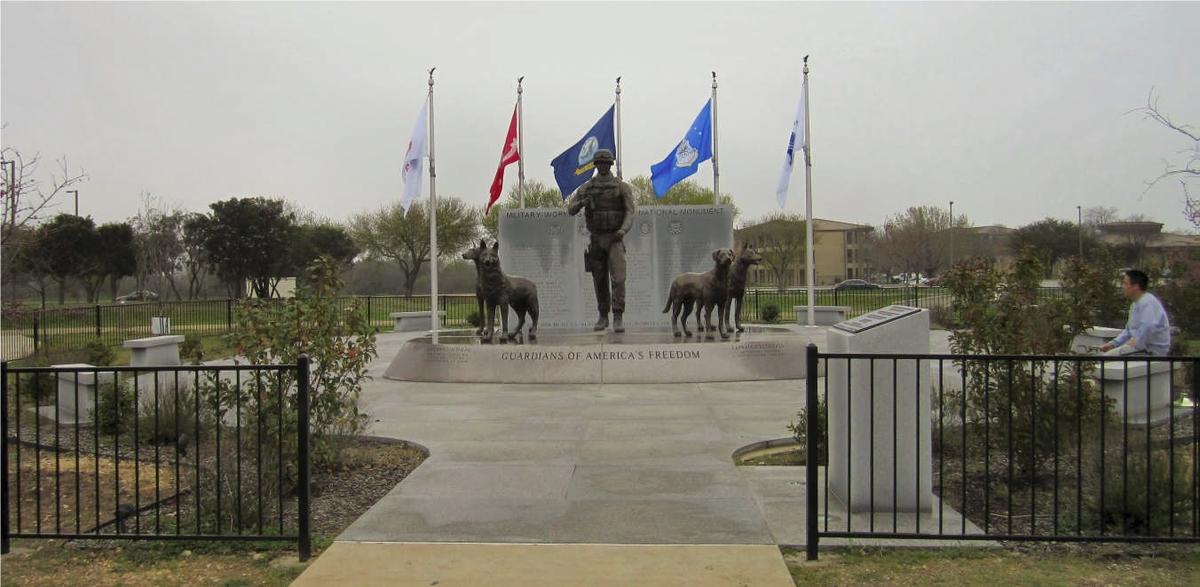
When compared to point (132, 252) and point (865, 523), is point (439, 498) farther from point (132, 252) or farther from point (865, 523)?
point (132, 252)

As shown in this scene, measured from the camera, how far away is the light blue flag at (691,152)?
2355 centimetres

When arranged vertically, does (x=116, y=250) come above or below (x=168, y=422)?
above

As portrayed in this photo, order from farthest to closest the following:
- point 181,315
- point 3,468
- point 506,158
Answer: point 181,315
point 506,158
point 3,468

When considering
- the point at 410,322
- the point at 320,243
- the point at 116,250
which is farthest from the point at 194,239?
the point at 410,322

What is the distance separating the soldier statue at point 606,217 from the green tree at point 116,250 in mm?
43099

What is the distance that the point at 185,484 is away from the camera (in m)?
7.20

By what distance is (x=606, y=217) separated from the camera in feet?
51.9

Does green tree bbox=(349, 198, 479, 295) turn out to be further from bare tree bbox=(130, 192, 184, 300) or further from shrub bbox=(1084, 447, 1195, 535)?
shrub bbox=(1084, 447, 1195, 535)

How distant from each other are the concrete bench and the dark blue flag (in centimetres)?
966

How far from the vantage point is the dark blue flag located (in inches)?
898

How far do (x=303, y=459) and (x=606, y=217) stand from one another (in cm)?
1087

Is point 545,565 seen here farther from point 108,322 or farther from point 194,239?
point 194,239

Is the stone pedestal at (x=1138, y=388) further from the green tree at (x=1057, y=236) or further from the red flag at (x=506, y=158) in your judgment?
the green tree at (x=1057, y=236)

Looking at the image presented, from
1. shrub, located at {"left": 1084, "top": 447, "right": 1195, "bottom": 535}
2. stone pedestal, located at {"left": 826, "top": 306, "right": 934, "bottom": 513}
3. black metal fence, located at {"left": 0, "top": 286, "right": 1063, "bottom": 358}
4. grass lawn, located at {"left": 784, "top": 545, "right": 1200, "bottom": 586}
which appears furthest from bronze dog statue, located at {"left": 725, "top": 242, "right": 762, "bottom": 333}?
grass lawn, located at {"left": 784, "top": 545, "right": 1200, "bottom": 586}
